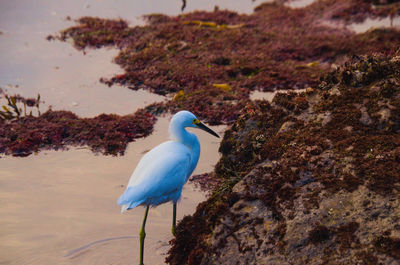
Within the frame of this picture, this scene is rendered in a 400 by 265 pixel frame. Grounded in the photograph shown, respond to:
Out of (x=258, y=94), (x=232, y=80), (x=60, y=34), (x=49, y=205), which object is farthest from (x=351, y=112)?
(x=60, y=34)

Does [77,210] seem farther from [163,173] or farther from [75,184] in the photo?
[163,173]

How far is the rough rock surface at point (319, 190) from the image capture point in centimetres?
384

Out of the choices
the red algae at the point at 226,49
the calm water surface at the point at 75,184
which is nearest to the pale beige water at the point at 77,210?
the calm water surface at the point at 75,184

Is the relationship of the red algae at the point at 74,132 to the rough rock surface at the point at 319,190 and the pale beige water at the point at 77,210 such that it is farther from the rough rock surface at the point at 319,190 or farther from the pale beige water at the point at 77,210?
the rough rock surface at the point at 319,190

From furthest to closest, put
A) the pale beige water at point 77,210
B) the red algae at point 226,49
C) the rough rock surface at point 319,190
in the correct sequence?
the red algae at point 226,49 → the pale beige water at point 77,210 → the rough rock surface at point 319,190

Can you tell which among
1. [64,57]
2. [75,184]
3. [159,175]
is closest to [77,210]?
[75,184]

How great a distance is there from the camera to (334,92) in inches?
227

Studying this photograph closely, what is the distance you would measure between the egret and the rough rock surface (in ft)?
1.57

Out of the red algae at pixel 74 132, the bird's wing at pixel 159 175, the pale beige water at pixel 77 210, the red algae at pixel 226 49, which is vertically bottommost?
the pale beige water at pixel 77 210

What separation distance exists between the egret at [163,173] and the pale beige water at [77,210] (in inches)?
31.0

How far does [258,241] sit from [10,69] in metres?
12.2

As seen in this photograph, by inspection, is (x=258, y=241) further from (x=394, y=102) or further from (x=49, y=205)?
(x=49, y=205)

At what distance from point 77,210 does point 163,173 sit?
226 centimetres

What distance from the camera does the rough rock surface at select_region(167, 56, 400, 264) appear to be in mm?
3838
